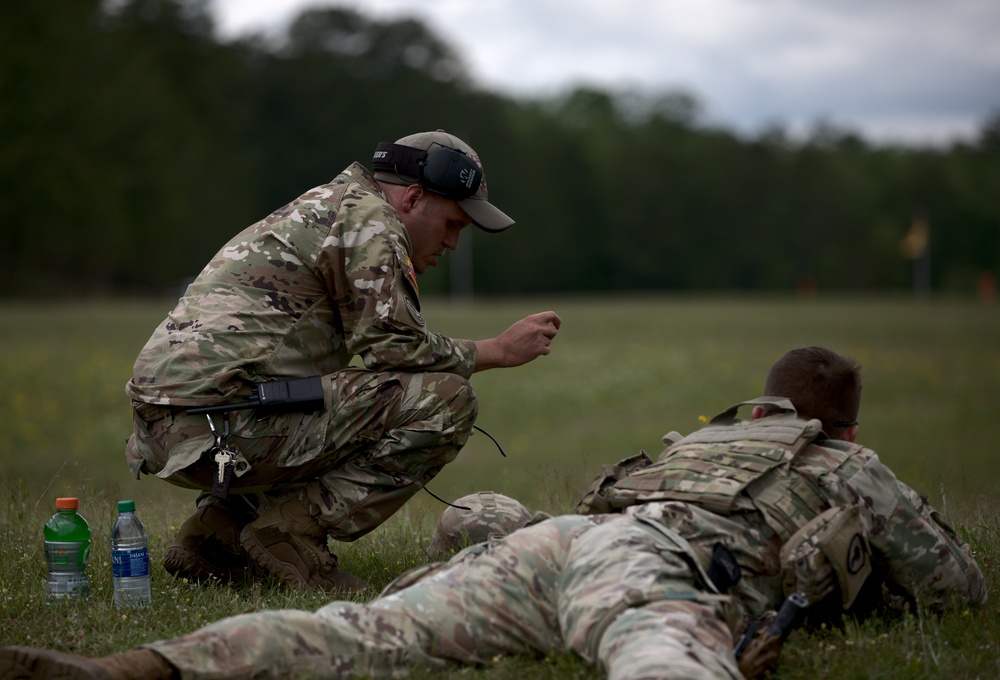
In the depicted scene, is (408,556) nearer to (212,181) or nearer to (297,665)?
(297,665)

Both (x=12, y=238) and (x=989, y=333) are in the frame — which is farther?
(x=12, y=238)

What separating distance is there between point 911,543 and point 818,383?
709 millimetres

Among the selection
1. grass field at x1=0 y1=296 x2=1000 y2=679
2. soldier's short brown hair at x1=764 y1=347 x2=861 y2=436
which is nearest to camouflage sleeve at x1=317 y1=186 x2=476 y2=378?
grass field at x1=0 y1=296 x2=1000 y2=679

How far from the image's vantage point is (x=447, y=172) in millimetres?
5570

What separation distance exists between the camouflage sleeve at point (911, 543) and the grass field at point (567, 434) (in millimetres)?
137

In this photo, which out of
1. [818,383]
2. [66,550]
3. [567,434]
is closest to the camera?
[818,383]

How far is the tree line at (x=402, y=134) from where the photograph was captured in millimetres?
57188

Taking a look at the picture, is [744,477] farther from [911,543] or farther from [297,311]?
[297,311]

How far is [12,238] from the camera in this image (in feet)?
186

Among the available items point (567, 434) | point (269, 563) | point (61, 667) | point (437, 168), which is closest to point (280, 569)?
point (269, 563)

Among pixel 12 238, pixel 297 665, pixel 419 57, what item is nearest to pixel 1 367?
pixel 297 665

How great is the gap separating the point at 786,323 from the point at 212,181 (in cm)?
4380

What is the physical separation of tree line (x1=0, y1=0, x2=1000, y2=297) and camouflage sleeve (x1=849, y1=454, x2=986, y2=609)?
53.3m

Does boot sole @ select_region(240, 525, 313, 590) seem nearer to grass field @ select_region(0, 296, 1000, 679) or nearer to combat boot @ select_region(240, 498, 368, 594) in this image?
combat boot @ select_region(240, 498, 368, 594)
